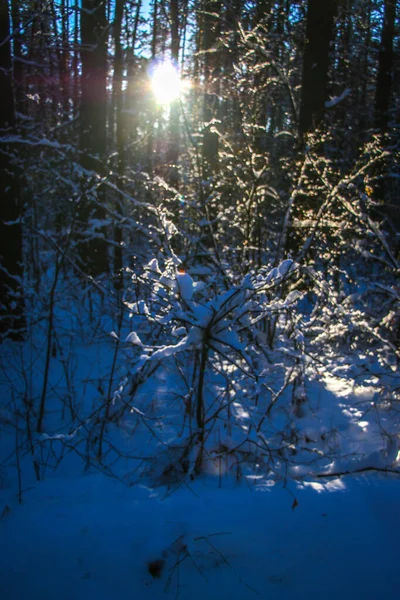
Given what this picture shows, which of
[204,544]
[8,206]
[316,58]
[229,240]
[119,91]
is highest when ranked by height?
[119,91]

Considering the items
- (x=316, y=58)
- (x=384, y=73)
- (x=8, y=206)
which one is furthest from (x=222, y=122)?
(x=384, y=73)

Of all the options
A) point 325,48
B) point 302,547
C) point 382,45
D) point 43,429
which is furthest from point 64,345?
point 382,45

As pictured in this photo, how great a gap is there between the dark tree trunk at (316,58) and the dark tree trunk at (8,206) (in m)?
3.93

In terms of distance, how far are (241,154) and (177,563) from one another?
14.3 feet

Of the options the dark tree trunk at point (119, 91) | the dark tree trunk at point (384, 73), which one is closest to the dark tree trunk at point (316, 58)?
the dark tree trunk at point (119, 91)

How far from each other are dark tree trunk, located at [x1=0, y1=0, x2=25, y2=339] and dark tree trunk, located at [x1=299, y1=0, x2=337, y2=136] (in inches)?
155

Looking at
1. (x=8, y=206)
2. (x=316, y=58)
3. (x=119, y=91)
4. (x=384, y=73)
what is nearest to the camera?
(x=8, y=206)

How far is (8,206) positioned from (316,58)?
470 cm

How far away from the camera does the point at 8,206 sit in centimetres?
559

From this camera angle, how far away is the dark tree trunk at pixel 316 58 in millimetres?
5852

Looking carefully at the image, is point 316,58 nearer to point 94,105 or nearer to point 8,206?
point 94,105

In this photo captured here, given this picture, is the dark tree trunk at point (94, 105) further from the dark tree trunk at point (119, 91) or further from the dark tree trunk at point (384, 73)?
the dark tree trunk at point (384, 73)

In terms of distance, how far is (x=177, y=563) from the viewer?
6.03ft

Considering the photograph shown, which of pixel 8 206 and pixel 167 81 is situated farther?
pixel 167 81
